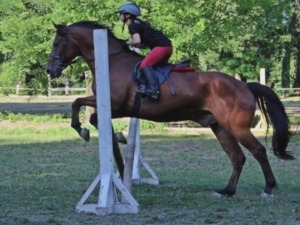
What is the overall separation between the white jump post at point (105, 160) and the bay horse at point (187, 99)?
71cm

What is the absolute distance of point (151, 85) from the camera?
30.3 feet

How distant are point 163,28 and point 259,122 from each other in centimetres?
575

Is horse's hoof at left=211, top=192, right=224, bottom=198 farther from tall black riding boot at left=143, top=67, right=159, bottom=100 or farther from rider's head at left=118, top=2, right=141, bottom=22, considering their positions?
rider's head at left=118, top=2, right=141, bottom=22

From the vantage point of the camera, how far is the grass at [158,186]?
800 centimetres

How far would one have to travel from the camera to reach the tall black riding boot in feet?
30.3

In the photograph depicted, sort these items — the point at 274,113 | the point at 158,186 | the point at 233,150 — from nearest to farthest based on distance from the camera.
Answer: the point at 274,113, the point at 233,150, the point at 158,186

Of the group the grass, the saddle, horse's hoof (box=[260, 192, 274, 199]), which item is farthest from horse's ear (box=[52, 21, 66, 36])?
horse's hoof (box=[260, 192, 274, 199])

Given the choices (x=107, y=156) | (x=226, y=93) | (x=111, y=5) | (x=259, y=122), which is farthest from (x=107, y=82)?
(x=259, y=122)

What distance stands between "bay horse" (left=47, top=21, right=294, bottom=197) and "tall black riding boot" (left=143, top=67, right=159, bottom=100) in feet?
0.45

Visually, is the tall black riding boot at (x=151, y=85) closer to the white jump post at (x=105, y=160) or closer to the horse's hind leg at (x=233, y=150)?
the white jump post at (x=105, y=160)

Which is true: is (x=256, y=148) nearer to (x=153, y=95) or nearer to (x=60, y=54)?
(x=153, y=95)

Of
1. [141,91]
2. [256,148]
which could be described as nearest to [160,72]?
[141,91]

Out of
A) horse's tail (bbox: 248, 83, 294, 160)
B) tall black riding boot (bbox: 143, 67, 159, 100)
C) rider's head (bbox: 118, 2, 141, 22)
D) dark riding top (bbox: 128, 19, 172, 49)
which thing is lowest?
horse's tail (bbox: 248, 83, 294, 160)

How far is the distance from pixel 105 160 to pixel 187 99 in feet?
5.80
